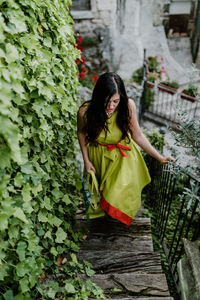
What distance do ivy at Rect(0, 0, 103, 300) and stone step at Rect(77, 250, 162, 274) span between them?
0.89 feet

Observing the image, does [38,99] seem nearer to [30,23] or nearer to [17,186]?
[30,23]

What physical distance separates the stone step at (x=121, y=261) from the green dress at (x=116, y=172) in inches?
12.8

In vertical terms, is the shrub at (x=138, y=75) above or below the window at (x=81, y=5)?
below

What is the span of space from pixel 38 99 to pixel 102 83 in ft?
2.39

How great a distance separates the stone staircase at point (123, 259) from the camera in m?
1.88

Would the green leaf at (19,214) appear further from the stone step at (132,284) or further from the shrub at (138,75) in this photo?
the shrub at (138,75)

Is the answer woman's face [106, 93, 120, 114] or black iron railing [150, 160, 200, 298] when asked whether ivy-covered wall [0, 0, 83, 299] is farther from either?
black iron railing [150, 160, 200, 298]

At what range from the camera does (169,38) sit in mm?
11125

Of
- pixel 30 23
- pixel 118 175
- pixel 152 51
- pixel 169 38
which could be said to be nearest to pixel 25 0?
pixel 30 23

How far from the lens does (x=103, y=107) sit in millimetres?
2109

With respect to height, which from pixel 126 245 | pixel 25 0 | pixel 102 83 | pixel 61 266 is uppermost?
pixel 25 0

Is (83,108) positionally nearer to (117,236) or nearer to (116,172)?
(116,172)

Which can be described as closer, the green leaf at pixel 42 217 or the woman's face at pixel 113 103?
the green leaf at pixel 42 217

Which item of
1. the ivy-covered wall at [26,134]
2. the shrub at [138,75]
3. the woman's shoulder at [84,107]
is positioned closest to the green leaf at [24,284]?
the ivy-covered wall at [26,134]
